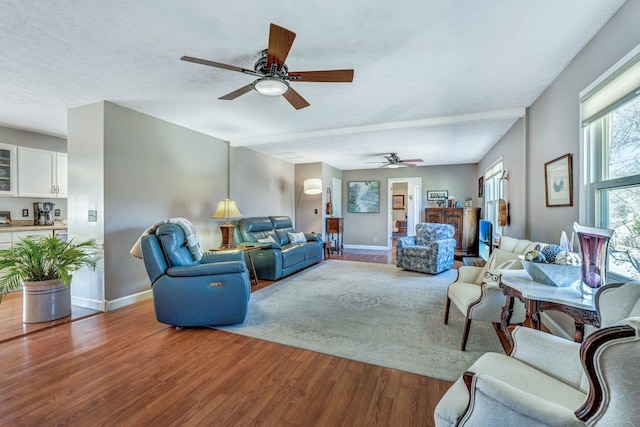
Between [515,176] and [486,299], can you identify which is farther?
[515,176]

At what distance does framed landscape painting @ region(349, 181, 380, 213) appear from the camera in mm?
8391

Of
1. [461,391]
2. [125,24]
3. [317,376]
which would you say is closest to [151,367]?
[317,376]

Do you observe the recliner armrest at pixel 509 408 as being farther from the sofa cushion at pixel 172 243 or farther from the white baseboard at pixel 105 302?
the white baseboard at pixel 105 302

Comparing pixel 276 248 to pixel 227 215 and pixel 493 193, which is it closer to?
pixel 227 215

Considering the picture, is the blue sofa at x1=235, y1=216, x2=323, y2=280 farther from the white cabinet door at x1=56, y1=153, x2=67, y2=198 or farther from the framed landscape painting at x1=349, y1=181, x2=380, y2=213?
the white cabinet door at x1=56, y1=153, x2=67, y2=198

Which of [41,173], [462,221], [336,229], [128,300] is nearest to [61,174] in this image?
[41,173]

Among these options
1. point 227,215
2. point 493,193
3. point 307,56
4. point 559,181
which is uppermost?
point 307,56

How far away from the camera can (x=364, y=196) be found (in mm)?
8516

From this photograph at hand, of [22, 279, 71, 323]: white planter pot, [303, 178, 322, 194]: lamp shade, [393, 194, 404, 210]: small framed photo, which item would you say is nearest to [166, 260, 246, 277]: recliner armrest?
[22, 279, 71, 323]: white planter pot

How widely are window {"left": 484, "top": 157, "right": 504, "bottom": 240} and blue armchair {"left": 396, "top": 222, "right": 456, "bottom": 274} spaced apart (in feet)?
2.66

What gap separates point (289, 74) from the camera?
7.30ft

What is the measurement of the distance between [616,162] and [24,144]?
7.21 m

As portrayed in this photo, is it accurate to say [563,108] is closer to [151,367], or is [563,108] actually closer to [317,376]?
[317,376]

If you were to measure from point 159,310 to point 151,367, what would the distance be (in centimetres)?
75
